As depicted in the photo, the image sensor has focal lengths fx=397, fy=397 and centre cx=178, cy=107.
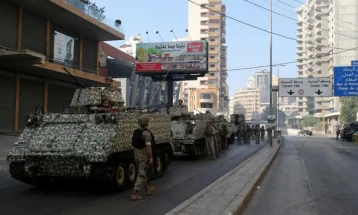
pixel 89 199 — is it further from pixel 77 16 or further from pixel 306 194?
pixel 77 16

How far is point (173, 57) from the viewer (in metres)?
41.0

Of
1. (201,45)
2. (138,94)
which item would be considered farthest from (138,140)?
(138,94)

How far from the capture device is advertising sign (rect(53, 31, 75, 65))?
94.4ft

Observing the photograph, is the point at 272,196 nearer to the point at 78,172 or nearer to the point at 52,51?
the point at 78,172

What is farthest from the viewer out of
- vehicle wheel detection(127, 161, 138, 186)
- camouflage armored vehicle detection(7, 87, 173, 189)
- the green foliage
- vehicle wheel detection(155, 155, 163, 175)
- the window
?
the green foliage

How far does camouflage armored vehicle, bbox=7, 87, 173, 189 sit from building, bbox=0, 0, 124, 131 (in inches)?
503

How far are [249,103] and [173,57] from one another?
120 m

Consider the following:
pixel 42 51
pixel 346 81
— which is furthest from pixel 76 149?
Answer: pixel 346 81

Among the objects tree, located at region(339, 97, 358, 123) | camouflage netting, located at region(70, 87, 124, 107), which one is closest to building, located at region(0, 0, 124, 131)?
camouflage netting, located at region(70, 87, 124, 107)

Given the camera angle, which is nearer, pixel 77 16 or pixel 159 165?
pixel 159 165

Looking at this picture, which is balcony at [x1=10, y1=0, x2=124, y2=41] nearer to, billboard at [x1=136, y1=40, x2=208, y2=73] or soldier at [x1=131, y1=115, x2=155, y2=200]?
billboard at [x1=136, y1=40, x2=208, y2=73]

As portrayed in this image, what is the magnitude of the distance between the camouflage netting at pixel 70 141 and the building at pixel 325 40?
228 ft

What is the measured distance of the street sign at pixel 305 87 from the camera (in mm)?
33094

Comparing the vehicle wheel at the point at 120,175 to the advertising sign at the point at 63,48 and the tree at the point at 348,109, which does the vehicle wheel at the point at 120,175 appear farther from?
the tree at the point at 348,109
